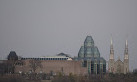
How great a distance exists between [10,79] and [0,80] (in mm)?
3050

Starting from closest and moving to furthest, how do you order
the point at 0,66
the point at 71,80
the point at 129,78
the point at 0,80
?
the point at 0,80
the point at 71,80
the point at 129,78
the point at 0,66

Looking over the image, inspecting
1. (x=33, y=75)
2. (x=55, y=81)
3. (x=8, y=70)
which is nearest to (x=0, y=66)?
(x=8, y=70)

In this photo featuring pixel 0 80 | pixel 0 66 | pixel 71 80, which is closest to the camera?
pixel 0 80

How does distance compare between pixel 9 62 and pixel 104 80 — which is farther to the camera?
pixel 9 62

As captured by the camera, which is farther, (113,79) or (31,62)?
(31,62)

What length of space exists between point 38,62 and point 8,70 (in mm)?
11630

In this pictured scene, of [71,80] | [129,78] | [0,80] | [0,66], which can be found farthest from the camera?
[0,66]

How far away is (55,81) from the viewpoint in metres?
159

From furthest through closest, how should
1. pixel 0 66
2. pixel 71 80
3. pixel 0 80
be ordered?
1. pixel 0 66
2. pixel 71 80
3. pixel 0 80

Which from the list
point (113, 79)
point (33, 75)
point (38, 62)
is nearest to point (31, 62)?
point (38, 62)

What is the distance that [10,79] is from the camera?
15225 cm

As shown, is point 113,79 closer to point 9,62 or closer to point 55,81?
point 55,81

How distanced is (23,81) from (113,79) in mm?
31505

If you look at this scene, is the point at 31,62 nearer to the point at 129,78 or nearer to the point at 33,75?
the point at 33,75
